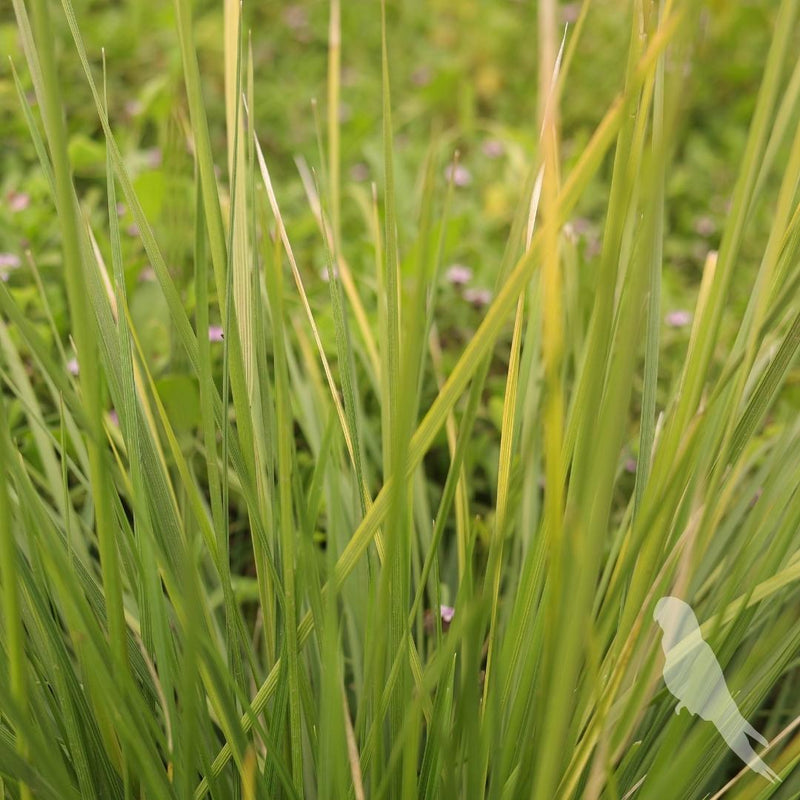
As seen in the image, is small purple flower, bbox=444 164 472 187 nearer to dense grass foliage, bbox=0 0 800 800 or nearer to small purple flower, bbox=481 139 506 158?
small purple flower, bbox=481 139 506 158

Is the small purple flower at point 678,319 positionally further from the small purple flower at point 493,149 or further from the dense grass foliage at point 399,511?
the small purple flower at point 493,149

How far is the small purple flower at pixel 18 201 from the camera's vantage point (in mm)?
1308

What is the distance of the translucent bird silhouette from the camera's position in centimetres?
57

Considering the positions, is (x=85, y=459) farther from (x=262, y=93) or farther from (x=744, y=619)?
(x=262, y=93)

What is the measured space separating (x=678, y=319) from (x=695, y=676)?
85cm

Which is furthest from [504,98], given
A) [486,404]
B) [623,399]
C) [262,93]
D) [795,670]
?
[623,399]

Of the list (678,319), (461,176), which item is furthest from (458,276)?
(461,176)

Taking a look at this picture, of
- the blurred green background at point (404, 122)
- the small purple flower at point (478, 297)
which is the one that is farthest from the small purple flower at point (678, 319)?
the small purple flower at point (478, 297)

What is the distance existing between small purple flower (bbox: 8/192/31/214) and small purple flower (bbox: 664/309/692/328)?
975mm

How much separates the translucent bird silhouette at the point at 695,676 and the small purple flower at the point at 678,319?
0.79 meters

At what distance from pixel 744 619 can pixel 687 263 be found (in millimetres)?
1383

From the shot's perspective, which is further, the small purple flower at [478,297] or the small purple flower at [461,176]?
the small purple flower at [461,176]

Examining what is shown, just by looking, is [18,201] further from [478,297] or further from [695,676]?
[695,676]

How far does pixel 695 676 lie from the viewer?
1.90 feet
